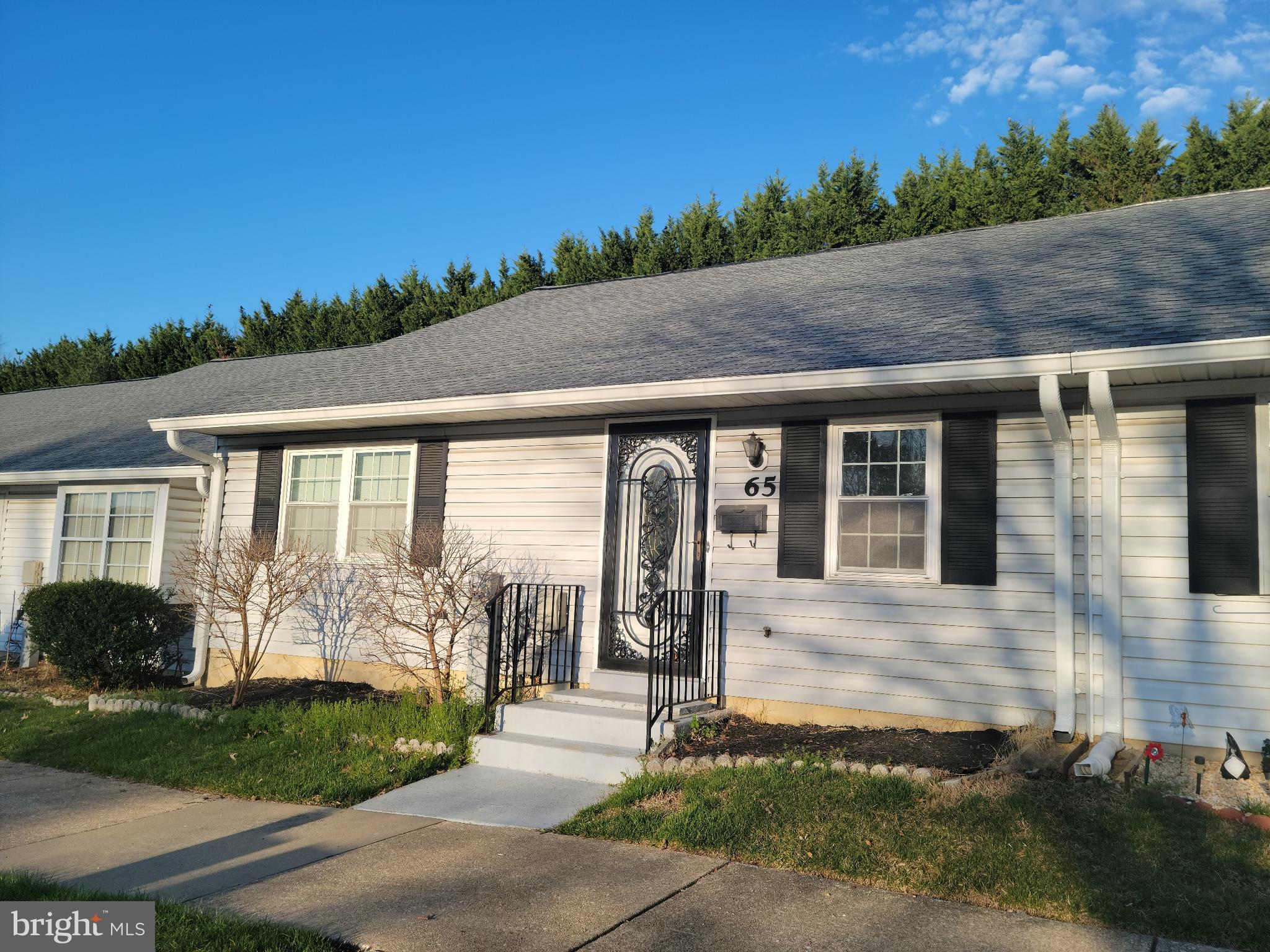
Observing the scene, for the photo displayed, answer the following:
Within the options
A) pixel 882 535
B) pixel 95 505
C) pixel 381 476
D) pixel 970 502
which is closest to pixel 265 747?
pixel 381 476

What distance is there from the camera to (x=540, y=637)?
8.23 m

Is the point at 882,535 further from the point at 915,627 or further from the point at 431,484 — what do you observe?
the point at 431,484

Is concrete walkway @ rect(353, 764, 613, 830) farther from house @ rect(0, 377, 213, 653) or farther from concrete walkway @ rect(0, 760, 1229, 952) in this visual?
house @ rect(0, 377, 213, 653)

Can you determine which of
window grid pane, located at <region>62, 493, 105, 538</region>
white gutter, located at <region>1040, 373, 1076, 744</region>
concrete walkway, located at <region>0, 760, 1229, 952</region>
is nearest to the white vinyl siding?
window grid pane, located at <region>62, 493, 105, 538</region>

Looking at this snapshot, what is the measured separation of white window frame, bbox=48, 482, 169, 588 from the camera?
1141 cm

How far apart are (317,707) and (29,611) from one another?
4.30 metres

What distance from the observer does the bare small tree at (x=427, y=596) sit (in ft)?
26.0

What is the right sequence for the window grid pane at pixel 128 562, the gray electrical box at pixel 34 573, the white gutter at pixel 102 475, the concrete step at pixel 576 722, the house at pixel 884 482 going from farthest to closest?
1. the gray electrical box at pixel 34 573
2. the window grid pane at pixel 128 562
3. the white gutter at pixel 102 475
4. the concrete step at pixel 576 722
5. the house at pixel 884 482

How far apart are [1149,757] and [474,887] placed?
3.82 meters

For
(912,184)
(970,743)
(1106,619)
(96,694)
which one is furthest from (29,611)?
(912,184)

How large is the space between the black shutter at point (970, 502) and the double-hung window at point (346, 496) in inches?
201

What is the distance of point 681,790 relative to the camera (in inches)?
222

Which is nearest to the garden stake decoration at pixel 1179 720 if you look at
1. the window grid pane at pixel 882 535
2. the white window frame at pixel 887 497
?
the white window frame at pixel 887 497

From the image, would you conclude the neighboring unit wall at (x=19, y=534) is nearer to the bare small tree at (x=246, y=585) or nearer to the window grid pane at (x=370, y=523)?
the bare small tree at (x=246, y=585)
